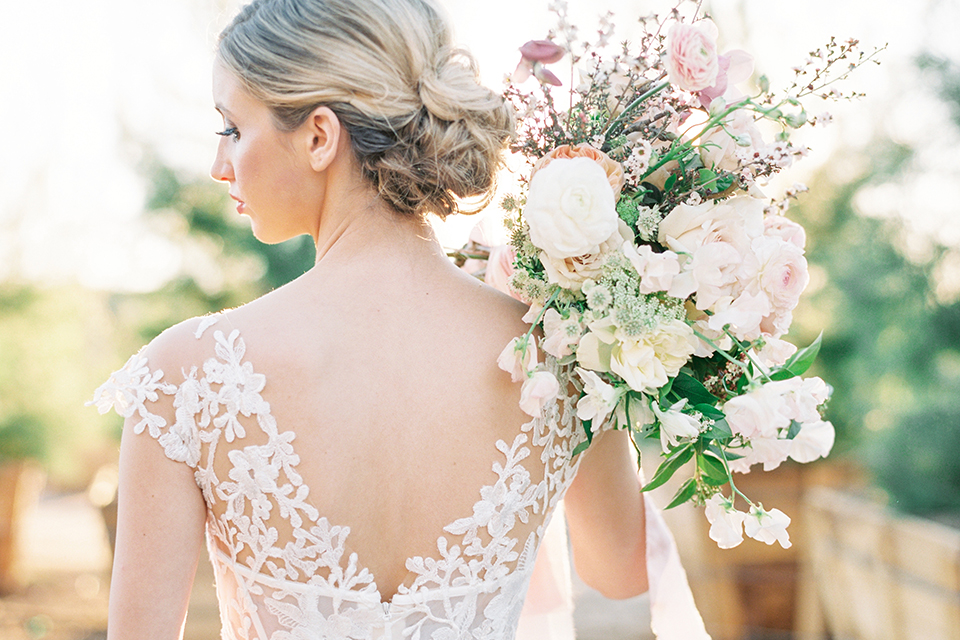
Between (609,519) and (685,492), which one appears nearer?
(685,492)

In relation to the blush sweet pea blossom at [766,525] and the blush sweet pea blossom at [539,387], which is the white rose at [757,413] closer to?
the blush sweet pea blossom at [766,525]

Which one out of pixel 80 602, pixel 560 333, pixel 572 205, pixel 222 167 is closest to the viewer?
pixel 572 205

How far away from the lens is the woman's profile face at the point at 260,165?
4.25 feet

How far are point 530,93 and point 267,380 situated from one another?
631 mm

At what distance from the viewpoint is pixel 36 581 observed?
6.16m

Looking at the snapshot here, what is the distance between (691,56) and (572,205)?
308 mm

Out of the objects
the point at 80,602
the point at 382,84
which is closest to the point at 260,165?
the point at 382,84

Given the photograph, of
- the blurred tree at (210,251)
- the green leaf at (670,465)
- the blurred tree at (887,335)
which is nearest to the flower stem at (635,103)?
the green leaf at (670,465)

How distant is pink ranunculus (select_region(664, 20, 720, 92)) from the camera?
1187 millimetres

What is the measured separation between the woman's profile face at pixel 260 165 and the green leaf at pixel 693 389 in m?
0.69

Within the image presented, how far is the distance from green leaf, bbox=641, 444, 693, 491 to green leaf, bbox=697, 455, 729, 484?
0.09ft

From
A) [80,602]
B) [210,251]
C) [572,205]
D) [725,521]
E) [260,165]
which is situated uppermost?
[572,205]

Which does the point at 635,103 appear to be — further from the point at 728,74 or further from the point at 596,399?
the point at 596,399

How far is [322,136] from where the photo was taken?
1270 millimetres
